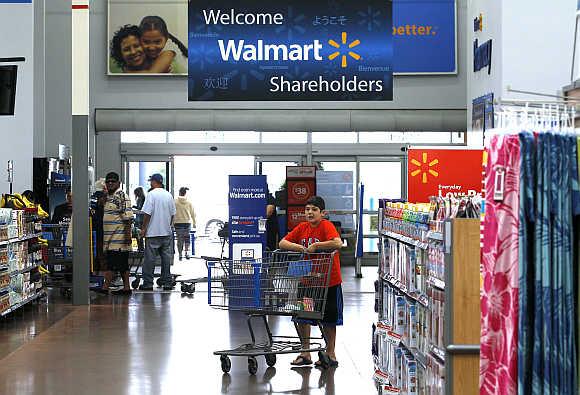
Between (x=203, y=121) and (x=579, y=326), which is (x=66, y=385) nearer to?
(x=579, y=326)

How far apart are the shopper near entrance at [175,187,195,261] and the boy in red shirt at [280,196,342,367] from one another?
12.4m

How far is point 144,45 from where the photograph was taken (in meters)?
19.5

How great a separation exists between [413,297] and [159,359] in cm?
386

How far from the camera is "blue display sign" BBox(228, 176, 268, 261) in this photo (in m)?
13.1

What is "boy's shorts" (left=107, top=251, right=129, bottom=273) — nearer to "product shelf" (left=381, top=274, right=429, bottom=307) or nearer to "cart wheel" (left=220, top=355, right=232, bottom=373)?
"cart wheel" (left=220, top=355, right=232, bottom=373)

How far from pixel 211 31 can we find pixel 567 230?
9.01 meters

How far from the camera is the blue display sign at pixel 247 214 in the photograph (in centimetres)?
1309

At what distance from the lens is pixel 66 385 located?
307 inches

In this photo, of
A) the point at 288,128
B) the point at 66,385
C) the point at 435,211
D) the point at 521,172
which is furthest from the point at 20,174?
the point at 521,172

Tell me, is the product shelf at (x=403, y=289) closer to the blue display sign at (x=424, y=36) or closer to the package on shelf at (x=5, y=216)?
the package on shelf at (x=5, y=216)

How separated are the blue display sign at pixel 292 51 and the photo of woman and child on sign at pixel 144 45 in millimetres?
7517

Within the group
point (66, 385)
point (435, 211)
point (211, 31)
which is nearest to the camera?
point (435, 211)

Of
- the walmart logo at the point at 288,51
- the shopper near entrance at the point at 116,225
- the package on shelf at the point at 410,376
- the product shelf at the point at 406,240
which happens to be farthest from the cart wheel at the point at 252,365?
the shopper near entrance at the point at 116,225

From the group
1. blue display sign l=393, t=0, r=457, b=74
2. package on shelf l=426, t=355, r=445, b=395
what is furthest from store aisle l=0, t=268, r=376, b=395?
blue display sign l=393, t=0, r=457, b=74
